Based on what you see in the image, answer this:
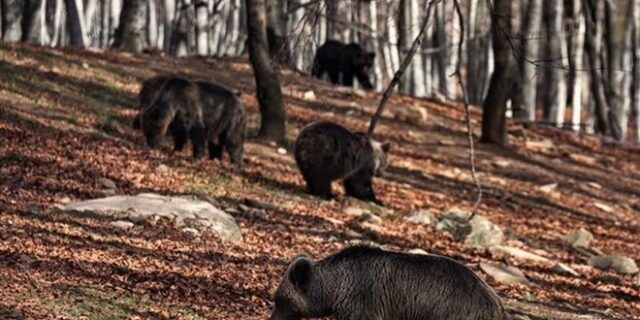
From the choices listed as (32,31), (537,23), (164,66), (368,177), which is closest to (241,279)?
(368,177)

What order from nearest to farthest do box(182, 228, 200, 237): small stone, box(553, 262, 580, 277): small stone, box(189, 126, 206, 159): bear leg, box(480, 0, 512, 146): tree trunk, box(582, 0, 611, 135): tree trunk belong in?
box(182, 228, 200, 237): small stone < box(553, 262, 580, 277): small stone < box(189, 126, 206, 159): bear leg < box(480, 0, 512, 146): tree trunk < box(582, 0, 611, 135): tree trunk

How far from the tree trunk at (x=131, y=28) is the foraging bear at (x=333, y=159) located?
16432 millimetres

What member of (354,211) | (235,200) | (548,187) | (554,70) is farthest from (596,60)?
(235,200)

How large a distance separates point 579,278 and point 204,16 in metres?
29.3

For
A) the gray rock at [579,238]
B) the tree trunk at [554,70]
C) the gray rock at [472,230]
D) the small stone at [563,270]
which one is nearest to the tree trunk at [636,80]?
the tree trunk at [554,70]

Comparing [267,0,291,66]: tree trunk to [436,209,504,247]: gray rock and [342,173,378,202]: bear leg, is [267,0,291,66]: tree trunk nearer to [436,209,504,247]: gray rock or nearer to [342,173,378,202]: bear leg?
[342,173,378,202]: bear leg

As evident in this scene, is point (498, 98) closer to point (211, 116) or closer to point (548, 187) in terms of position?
point (548, 187)

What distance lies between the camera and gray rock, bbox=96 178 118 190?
14.4 m

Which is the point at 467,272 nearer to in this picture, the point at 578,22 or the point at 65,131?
the point at 65,131

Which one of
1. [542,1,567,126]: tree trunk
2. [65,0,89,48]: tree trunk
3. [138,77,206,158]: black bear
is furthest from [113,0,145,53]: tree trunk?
[138,77,206,158]: black bear

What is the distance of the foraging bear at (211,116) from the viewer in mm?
17906

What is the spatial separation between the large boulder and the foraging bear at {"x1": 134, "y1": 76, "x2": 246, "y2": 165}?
4697 mm

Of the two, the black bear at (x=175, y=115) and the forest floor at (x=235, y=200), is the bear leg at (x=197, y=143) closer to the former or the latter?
the black bear at (x=175, y=115)

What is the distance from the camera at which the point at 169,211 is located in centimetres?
1286
